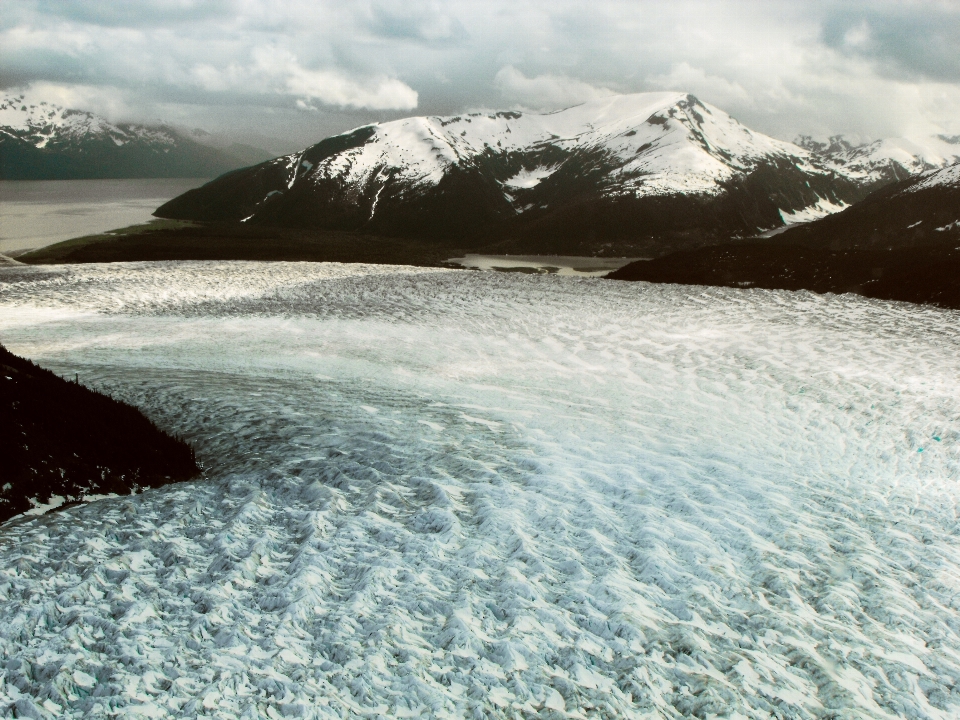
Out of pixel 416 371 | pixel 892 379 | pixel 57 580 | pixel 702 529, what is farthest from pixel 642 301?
pixel 57 580

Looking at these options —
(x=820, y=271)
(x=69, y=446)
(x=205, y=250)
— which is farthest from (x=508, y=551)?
(x=205, y=250)

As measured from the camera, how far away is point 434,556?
36.8 ft

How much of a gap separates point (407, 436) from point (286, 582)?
21.4ft

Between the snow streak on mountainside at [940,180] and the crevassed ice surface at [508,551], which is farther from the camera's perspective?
the snow streak on mountainside at [940,180]

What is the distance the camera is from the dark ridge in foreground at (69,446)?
1214 centimetres

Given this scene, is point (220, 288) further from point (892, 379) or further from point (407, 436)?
point (892, 379)

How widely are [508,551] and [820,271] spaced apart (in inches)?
1746

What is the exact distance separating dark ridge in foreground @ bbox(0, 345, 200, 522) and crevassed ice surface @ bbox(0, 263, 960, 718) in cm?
70

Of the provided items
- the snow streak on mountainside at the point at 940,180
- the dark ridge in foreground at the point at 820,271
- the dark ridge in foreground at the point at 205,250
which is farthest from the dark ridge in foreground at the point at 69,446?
the snow streak on mountainside at the point at 940,180

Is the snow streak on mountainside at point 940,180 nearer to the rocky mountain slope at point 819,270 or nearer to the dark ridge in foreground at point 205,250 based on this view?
the rocky mountain slope at point 819,270

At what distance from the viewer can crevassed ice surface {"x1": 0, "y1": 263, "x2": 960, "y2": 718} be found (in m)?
8.55

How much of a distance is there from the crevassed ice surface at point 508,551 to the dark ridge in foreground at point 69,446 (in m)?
0.70

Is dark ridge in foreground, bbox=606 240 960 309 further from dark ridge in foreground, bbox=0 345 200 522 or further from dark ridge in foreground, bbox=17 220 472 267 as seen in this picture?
dark ridge in foreground, bbox=17 220 472 267

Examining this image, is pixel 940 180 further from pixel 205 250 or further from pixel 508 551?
pixel 508 551
